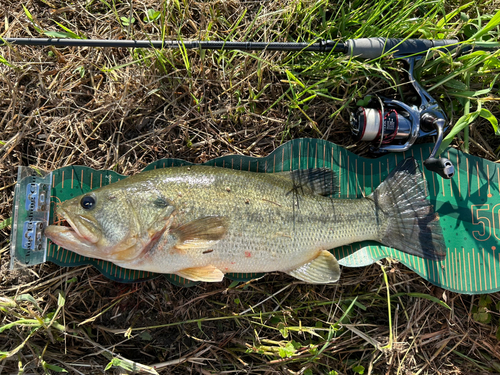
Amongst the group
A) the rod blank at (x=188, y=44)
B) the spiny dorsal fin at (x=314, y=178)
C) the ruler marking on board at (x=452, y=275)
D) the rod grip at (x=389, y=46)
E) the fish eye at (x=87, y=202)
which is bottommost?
the ruler marking on board at (x=452, y=275)

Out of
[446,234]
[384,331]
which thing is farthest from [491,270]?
[384,331]

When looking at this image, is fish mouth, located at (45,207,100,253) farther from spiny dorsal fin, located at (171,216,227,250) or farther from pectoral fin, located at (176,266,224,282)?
pectoral fin, located at (176,266,224,282)

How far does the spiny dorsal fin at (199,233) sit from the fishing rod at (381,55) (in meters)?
1.63

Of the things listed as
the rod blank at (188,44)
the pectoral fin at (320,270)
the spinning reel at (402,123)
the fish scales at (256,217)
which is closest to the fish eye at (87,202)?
the fish scales at (256,217)

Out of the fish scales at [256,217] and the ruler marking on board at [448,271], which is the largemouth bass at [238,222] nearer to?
the fish scales at [256,217]

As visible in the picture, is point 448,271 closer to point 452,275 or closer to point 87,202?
point 452,275

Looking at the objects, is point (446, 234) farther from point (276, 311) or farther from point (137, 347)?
point (137, 347)

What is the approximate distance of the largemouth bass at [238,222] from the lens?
8.43 ft

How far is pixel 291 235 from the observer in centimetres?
282

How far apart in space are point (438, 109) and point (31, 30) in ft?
14.1

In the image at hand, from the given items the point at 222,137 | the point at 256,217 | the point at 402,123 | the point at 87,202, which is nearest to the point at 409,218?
the point at 402,123

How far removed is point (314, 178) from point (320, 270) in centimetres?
87

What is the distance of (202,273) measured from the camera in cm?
275

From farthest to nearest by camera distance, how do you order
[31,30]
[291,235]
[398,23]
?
1. [31,30]
2. [398,23]
3. [291,235]
